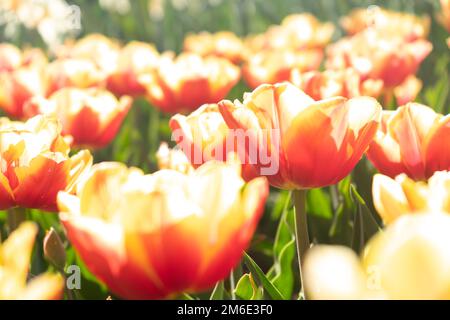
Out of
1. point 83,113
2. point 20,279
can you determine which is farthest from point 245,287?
point 83,113

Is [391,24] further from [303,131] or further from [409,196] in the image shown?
[409,196]

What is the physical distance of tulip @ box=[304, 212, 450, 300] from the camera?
470 mm

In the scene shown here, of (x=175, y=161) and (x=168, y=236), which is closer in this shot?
(x=168, y=236)

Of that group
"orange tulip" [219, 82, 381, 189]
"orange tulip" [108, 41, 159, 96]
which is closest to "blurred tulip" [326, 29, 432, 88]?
"orange tulip" [108, 41, 159, 96]

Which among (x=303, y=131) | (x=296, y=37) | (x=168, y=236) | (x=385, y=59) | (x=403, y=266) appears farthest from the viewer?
(x=296, y=37)

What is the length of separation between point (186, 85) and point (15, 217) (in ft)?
2.96

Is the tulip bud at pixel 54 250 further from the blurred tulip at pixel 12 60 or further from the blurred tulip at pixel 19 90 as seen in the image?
the blurred tulip at pixel 12 60

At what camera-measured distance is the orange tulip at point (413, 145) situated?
906 mm

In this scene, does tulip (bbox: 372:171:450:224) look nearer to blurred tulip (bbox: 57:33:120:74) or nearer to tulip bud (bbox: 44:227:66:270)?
tulip bud (bbox: 44:227:66:270)

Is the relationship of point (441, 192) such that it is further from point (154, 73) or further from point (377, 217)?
point (154, 73)

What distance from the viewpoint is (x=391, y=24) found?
2.58m

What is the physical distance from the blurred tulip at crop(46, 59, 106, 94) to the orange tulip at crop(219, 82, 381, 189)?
41.8 inches

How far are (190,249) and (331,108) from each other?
0.31 meters

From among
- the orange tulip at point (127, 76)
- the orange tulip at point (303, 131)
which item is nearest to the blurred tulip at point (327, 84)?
the orange tulip at point (303, 131)
